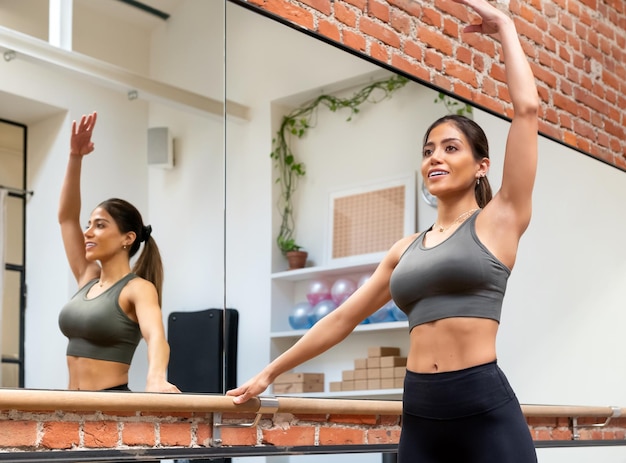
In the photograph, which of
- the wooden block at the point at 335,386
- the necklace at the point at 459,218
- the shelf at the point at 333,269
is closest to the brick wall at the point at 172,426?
the wooden block at the point at 335,386

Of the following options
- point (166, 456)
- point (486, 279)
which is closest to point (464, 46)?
point (486, 279)

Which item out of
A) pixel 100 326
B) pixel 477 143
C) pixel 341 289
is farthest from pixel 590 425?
pixel 100 326

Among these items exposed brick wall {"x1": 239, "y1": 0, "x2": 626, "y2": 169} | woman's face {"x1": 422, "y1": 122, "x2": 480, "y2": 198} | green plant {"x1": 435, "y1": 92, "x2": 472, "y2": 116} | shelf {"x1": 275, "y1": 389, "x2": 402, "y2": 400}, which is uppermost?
exposed brick wall {"x1": 239, "y1": 0, "x2": 626, "y2": 169}

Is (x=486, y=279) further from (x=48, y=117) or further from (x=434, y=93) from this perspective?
(x=434, y=93)

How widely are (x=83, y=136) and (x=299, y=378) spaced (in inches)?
44.2

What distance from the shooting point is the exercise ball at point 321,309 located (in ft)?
10.0

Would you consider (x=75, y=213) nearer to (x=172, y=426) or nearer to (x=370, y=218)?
(x=172, y=426)

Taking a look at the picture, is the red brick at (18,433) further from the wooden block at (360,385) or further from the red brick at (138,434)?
the wooden block at (360,385)

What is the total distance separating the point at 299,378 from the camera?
3.04m

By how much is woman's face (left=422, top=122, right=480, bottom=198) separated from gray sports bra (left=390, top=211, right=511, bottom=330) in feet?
0.44

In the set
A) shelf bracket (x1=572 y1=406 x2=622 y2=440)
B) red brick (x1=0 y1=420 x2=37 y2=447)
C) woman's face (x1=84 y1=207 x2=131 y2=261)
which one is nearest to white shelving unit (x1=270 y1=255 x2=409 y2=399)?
woman's face (x1=84 y1=207 x2=131 y2=261)

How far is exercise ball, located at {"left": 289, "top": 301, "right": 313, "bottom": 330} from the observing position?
2994mm

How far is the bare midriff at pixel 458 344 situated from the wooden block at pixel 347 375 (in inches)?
41.7

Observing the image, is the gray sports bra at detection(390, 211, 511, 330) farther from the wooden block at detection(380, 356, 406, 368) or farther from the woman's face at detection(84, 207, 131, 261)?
the wooden block at detection(380, 356, 406, 368)
